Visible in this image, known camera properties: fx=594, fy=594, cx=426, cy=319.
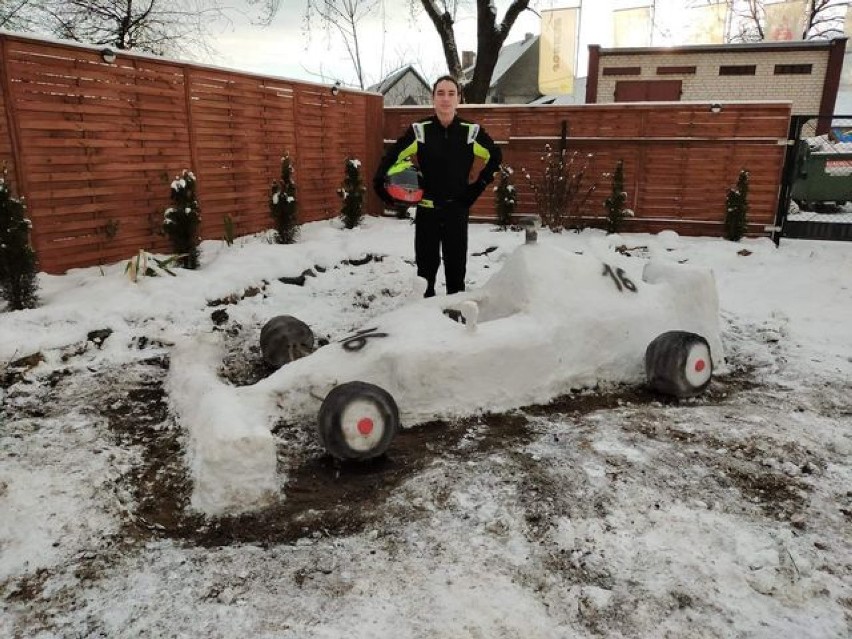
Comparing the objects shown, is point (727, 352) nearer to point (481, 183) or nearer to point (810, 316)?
point (810, 316)

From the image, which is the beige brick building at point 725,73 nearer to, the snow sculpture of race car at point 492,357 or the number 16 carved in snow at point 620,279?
the number 16 carved in snow at point 620,279

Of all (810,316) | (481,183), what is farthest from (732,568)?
(810,316)

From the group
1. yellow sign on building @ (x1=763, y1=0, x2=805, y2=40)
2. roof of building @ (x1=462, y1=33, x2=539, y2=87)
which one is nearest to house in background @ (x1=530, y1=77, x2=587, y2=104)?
roof of building @ (x1=462, y1=33, x2=539, y2=87)

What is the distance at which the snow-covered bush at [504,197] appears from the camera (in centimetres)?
1080

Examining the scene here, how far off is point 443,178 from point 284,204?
413 cm

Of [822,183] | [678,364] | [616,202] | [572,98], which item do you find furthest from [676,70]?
[678,364]

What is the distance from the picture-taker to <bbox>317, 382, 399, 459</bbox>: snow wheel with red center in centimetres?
286

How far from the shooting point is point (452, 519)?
102 inches

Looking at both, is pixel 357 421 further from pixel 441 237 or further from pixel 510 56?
pixel 510 56

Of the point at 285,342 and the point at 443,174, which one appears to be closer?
the point at 285,342

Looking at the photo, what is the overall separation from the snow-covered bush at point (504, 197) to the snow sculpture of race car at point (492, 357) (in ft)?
21.8

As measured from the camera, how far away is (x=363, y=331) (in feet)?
11.9

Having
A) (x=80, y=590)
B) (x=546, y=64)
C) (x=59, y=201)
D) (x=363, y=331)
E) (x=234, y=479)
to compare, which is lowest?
(x=80, y=590)

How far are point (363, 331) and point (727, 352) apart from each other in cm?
317
